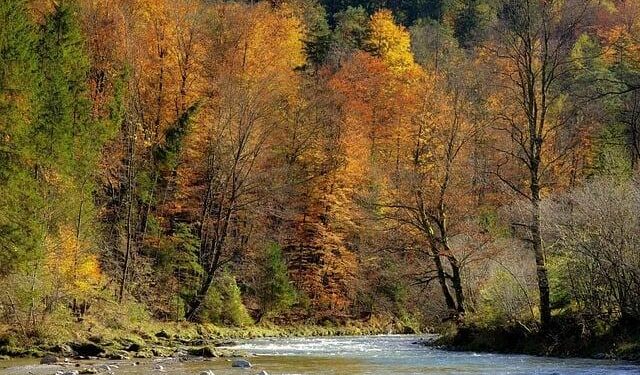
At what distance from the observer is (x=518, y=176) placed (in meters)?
31.6

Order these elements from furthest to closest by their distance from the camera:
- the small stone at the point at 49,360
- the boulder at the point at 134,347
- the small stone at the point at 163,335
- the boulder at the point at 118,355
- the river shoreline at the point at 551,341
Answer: the small stone at the point at 163,335
the boulder at the point at 134,347
the boulder at the point at 118,355
the small stone at the point at 49,360
the river shoreline at the point at 551,341

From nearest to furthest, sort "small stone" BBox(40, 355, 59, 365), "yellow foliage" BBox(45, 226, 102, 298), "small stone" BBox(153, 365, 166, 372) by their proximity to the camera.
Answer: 1. "small stone" BBox(153, 365, 166, 372)
2. "small stone" BBox(40, 355, 59, 365)
3. "yellow foliage" BBox(45, 226, 102, 298)

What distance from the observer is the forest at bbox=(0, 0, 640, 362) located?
20.3 m

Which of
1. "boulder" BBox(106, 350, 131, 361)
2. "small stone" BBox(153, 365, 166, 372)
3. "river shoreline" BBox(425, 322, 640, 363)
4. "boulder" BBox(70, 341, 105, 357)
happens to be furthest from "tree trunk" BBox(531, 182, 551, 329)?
"boulder" BBox(70, 341, 105, 357)

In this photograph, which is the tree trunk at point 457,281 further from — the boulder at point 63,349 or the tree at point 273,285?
the tree at point 273,285

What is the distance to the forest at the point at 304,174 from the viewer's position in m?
20.3

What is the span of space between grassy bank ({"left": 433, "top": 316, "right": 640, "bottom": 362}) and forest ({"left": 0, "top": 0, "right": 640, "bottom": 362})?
0.13m

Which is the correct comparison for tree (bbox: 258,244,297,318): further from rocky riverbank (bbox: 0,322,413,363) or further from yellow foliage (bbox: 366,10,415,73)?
yellow foliage (bbox: 366,10,415,73)

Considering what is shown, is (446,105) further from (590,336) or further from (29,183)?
(29,183)

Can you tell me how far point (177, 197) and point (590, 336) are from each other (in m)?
24.4

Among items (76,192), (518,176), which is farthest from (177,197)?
(518,176)

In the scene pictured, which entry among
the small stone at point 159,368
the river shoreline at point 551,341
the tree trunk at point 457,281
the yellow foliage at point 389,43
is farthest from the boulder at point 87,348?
the yellow foliage at point 389,43

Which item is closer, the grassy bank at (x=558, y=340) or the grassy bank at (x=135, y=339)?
the grassy bank at (x=558, y=340)

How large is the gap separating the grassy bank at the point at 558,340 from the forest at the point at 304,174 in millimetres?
127
